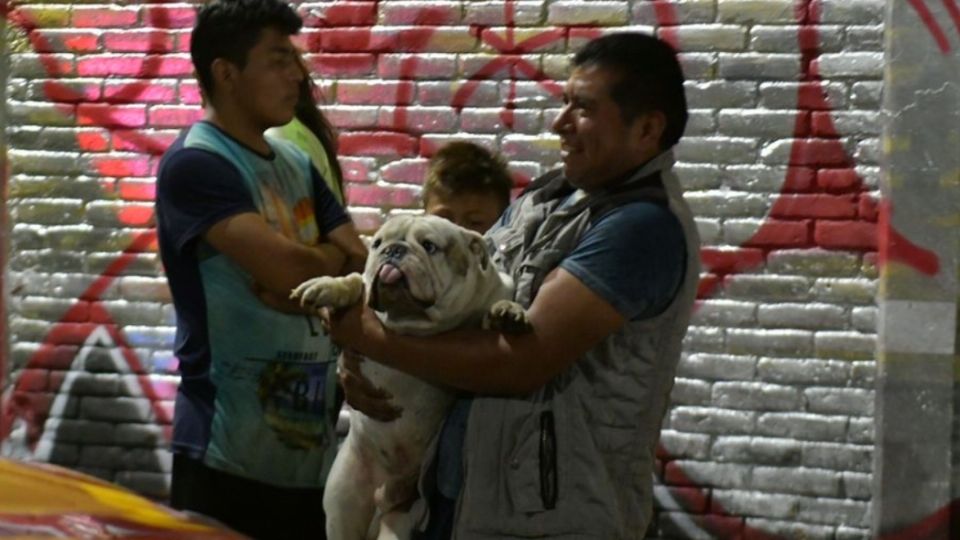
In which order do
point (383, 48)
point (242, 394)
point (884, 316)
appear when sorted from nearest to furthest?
1. point (242, 394)
2. point (884, 316)
3. point (383, 48)

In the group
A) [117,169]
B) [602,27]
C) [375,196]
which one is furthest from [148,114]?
[602,27]

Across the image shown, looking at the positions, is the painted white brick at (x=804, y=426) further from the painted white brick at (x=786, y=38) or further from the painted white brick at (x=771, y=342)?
the painted white brick at (x=786, y=38)

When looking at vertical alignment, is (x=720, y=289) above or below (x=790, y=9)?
below

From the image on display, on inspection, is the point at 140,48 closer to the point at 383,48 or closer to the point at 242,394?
the point at 383,48

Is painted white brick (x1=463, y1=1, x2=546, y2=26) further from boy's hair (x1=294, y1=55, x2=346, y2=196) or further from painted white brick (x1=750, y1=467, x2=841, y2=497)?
painted white brick (x1=750, y1=467, x2=841, y2=497)

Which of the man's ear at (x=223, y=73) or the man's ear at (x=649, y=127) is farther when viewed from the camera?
the man's ear at (x=223, y=73)

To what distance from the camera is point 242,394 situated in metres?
3.80

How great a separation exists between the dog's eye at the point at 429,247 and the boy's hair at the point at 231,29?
970mm

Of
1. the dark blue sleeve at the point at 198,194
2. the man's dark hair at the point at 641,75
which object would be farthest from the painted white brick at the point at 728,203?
the man's dark hair at the point at 641,75

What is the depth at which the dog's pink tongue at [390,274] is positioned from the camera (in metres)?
3.14

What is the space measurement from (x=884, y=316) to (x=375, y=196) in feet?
5.74

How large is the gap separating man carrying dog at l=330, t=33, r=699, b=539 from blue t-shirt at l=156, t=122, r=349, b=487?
0.62 metres

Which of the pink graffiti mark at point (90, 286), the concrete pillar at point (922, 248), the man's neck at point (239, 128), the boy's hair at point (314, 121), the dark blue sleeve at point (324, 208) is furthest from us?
the pink graffiti mark at point (90, 286)

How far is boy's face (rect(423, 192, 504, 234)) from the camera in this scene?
4336 mm
